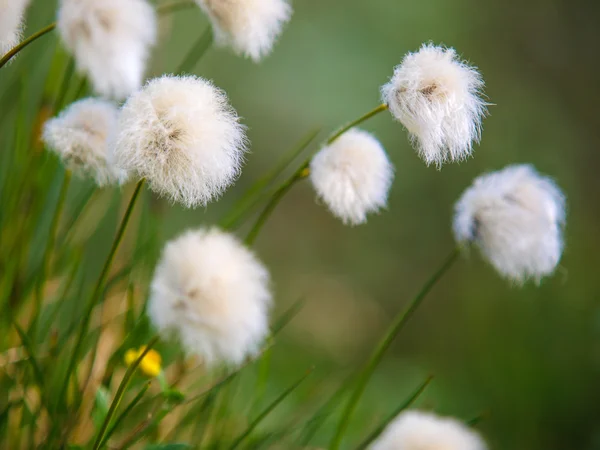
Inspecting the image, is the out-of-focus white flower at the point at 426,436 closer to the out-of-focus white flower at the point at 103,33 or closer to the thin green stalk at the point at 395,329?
the thin green stalk at the point at 395,329

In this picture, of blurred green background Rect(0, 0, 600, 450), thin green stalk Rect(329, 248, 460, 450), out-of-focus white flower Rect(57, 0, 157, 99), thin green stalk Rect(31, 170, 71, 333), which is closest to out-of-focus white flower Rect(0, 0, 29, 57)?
out-of-focus white flower Rect(57, 0, 157, 99)

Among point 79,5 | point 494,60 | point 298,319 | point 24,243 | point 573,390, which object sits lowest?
point 298,319

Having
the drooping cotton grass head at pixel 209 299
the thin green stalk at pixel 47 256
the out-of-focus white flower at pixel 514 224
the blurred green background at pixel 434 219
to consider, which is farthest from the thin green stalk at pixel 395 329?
the blurred green background at pixel 434 219

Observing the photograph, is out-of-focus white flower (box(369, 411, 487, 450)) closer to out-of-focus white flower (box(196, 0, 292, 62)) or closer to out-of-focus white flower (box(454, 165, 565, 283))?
out-of-focus white flower (box(454, 165, 565, 283))

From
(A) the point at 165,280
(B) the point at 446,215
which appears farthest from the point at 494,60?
(A) the point at 165,280

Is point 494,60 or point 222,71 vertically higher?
point 494,60

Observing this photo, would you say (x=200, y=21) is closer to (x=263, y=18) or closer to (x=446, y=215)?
(x=446, y=215)
